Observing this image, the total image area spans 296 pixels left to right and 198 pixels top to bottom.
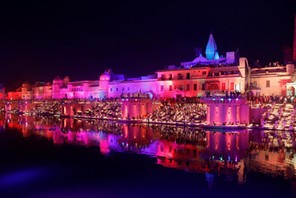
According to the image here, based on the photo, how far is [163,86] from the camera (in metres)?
46.1

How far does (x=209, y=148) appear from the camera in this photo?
69.2 feet

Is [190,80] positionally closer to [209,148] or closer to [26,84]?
[209,148]

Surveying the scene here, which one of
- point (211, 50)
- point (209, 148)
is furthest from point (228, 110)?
point (211, 50)

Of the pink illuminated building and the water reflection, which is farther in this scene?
the pink illuminated building

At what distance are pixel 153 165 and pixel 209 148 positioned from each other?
5.62 meters

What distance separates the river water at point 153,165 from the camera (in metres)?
12.9

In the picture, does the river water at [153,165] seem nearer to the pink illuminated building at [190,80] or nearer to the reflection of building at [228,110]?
the reflection of building at [228,110]

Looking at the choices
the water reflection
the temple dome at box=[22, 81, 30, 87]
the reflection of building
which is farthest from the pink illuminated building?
the temple dome at box=[22, 81, 30, 87]

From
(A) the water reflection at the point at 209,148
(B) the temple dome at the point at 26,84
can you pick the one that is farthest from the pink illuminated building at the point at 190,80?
(B) the temple dome at the point at 26,84

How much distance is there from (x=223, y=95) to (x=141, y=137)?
10496 mm

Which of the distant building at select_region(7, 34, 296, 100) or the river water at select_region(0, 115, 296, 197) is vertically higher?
the distant building at select_region(7, 34, 296, 100)

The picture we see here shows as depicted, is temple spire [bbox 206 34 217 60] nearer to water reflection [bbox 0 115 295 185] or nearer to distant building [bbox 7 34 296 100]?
distant building [bbox 7 34 296 100]

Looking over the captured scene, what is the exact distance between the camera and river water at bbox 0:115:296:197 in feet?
42.2

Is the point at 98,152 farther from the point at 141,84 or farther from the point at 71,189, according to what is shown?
the point at 141,84
